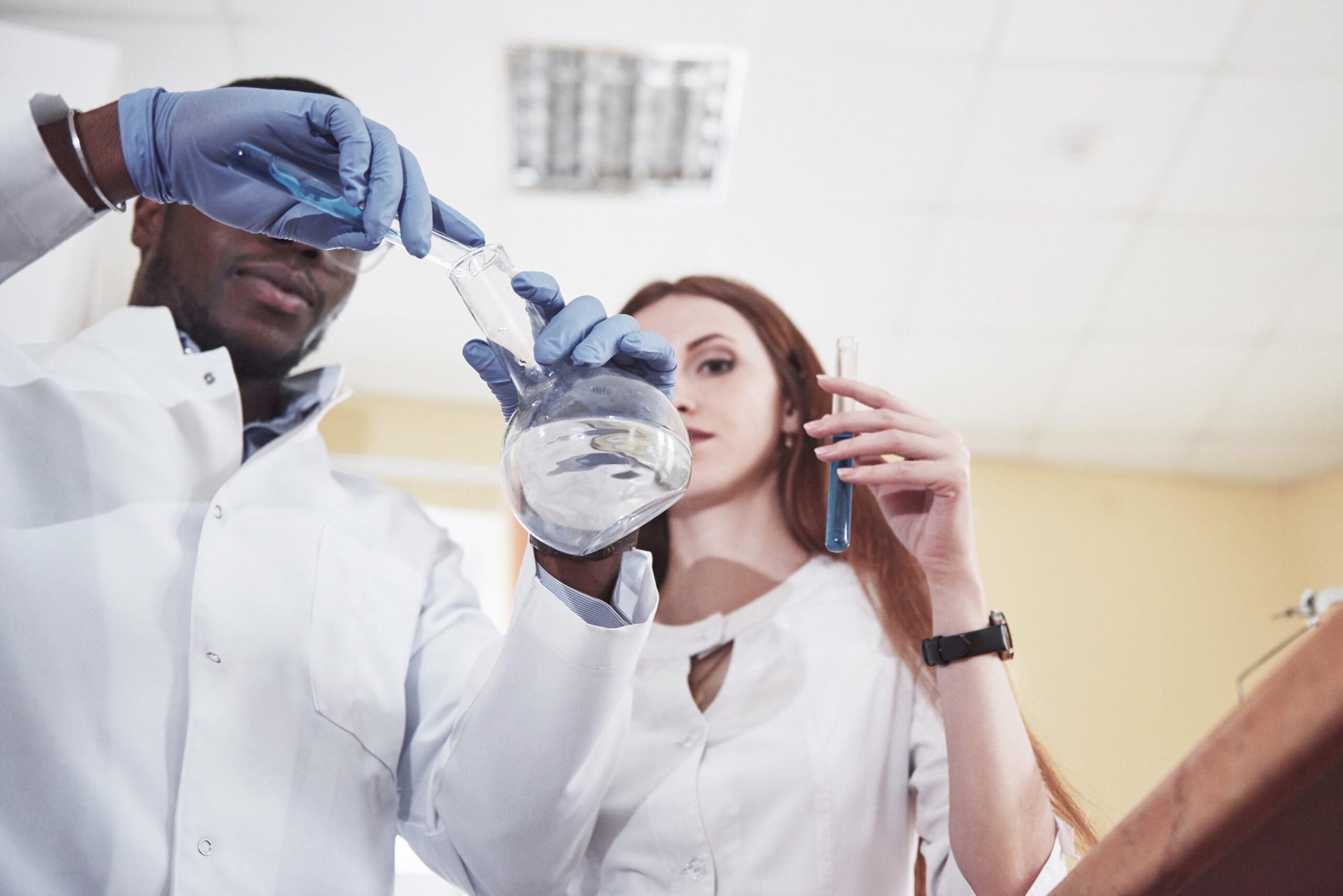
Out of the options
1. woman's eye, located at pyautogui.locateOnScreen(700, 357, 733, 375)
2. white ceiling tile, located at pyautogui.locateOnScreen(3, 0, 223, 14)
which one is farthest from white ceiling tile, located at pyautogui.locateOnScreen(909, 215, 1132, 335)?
white ceiling tile, located at pyautogui.locateOnScreen(3, 0, 223, 14)

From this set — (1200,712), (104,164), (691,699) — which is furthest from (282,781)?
(1200,712)

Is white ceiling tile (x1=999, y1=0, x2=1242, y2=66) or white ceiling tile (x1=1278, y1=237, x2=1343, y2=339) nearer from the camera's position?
white ceiling tile (x1=999, y1=0, x2=1242, y2=66)

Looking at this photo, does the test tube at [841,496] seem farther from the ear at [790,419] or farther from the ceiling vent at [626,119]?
the ceiling vent at [626,119]

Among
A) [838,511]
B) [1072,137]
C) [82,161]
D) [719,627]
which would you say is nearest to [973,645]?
[838,511]

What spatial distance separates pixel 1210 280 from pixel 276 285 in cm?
277

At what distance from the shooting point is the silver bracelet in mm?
904

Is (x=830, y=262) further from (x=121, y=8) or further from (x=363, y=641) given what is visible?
(x=363, y=641)

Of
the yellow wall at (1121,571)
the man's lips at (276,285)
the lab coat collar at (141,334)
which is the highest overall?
the man's lips at (276,285)

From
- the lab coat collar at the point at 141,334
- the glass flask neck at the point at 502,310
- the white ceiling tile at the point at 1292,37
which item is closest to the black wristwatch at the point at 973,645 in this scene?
the glass flask neck at the point at 502,310

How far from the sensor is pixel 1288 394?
342 centimetres

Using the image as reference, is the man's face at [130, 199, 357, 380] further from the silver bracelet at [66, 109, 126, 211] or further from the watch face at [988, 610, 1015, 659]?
the watch face at [988, 610, 1015, 659]

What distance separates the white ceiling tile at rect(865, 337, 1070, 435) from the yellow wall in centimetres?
35

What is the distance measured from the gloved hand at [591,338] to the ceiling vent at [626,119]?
1.68 m

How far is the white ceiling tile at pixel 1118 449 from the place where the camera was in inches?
147
